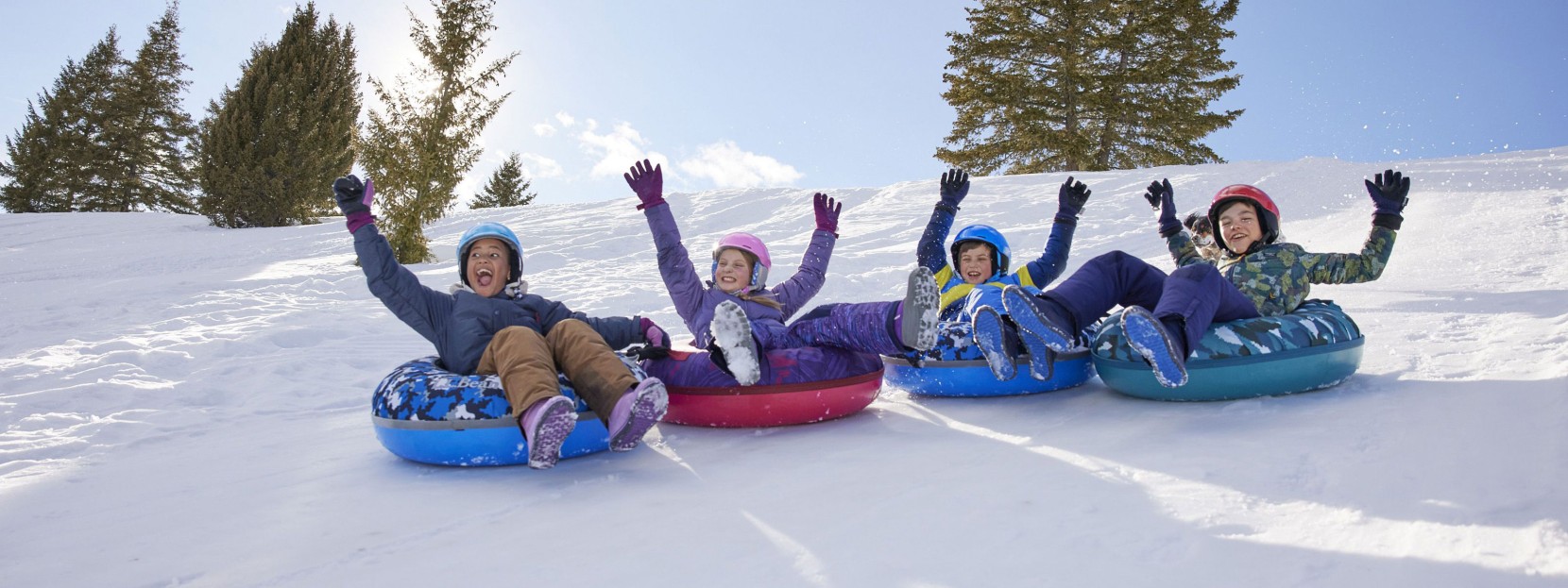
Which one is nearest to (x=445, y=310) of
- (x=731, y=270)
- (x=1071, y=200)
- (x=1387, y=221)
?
(x=731, y=270)

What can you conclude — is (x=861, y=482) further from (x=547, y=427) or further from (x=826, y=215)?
(x=826, y=215)

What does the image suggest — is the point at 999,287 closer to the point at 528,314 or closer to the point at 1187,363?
the point at 1187,363

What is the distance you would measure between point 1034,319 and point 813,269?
5.49 ft

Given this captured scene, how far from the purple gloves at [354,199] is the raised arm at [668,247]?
1.20 m

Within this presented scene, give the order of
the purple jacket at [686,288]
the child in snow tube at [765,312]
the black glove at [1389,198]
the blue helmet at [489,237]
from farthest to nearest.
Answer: the purple jacket at [686,288] → the blue helmet at [489,237] → the black glove at [1389,198] → the child in snow tube at [765,312]

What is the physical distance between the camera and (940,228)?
16.8 feet

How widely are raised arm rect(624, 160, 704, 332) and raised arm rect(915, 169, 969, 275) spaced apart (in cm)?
149

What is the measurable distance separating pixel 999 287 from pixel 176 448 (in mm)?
3997

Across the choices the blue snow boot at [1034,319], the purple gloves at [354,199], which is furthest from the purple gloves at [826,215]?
the purple gloves at [354,199]

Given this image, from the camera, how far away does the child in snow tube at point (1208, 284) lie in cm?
324

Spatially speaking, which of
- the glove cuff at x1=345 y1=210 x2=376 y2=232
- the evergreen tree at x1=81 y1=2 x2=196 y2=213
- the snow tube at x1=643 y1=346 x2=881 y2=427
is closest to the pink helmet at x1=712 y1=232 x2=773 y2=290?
the snow tube at x1=643 y1=346 x2=881 y2=427

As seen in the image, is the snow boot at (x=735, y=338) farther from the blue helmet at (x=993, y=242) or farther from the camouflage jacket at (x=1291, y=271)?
the camouflage jacket at (x=1291, y=271)

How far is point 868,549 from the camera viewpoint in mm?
2133

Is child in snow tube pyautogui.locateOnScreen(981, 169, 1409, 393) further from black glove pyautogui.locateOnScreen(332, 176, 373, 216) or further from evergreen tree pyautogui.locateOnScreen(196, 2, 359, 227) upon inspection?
evergreen tree pyautogui.locateOnScreen(196, 2, 359, 227)
